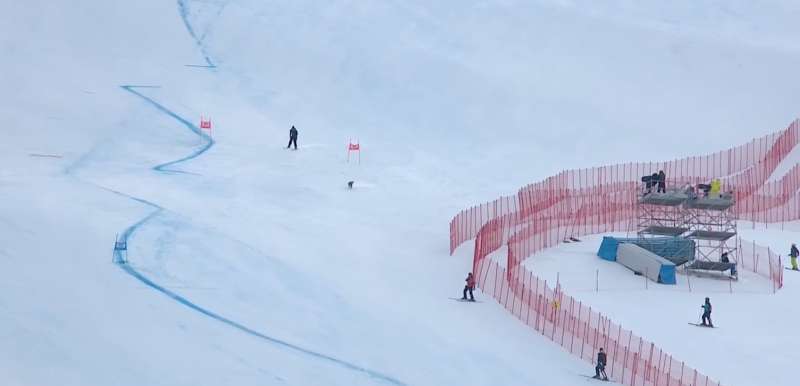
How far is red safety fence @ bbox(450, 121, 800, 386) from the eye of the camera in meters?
25.3

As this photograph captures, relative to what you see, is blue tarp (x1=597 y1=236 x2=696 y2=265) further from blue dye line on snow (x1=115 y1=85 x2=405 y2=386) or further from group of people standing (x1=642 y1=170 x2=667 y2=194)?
blue dye line on snow (x1=115 y1=85 x2=405 y2=386)

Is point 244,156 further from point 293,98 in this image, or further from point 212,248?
point 212,248

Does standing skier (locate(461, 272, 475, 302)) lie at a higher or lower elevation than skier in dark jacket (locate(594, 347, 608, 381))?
higher

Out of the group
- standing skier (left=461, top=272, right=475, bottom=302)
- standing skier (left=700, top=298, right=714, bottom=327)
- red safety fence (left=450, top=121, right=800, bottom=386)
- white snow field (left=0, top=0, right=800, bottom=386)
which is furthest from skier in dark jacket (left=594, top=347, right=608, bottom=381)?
standing skier (left=700, top=298, right=714, bottom=327)

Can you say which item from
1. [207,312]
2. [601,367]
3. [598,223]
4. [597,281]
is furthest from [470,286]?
[598,223]

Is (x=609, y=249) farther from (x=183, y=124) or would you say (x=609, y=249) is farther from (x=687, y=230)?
(x=183, y=124)

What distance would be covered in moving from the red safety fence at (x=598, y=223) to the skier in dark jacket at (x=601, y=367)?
22 cm

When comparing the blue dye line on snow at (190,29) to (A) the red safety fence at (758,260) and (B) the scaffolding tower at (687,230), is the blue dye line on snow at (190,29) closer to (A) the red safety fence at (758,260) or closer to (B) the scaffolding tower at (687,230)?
(B) the scaffolding tower at (687,230)

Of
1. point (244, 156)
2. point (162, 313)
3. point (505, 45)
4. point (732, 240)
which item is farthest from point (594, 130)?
point (162, 313)

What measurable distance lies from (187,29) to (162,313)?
29.7m

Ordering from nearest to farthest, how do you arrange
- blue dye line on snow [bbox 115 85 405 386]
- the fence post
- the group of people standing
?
blue dye line on snow [bbox 115 85 405 386], the fence post, the group of people standing

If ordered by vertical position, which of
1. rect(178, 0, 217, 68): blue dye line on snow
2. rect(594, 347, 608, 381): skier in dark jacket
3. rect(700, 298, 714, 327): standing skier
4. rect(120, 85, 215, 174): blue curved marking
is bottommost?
rect(594, 347, 608, 381): skier in dark jacket

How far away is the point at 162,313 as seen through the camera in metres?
24.0

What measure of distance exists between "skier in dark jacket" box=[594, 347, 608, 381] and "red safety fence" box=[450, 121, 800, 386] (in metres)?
0.22
